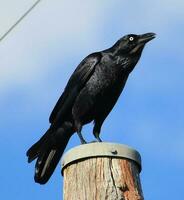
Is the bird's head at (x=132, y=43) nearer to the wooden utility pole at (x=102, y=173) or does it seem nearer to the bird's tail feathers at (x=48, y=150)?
the bird's tail feathers at (x=48, y=150)

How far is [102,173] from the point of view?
2324 mm

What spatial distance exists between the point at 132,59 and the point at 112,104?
0.47m

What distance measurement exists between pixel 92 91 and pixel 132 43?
2.22 ft

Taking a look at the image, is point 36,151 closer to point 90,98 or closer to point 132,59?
point 90,98

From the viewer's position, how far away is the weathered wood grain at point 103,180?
88.9 inches

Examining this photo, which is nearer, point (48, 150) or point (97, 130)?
point (48, 150)

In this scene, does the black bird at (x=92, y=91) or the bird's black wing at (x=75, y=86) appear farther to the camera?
the bird's black wing at (x=75, y=86)

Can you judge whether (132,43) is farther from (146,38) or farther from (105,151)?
(105,151)

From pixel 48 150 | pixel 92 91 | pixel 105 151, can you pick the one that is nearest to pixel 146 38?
pixel 92 91

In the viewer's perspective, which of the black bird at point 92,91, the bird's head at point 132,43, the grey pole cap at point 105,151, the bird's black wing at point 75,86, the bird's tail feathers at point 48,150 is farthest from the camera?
the bird's head at point 132,43

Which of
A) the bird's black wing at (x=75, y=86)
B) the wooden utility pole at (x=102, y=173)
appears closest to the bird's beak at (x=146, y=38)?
the bird's black wing at (x=75, y=86)

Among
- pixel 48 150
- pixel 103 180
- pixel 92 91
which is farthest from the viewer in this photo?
pixel 92 91

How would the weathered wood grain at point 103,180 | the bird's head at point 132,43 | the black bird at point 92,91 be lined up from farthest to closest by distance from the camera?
the bird's head at point 132,43, the black bird at point 92,91, the weathered wood grain at point 103,180

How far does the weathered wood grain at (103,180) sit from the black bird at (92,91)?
2.04 metres
